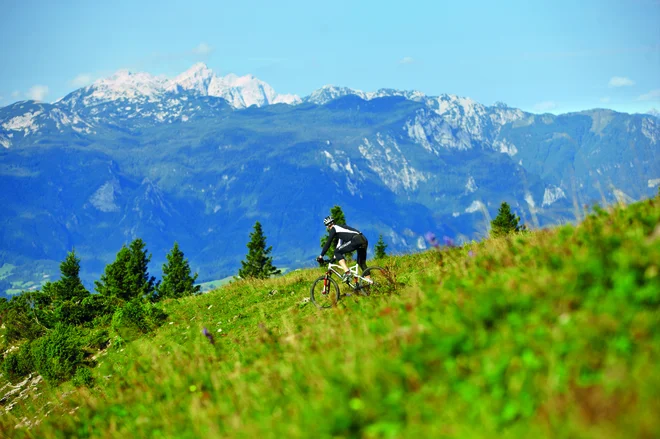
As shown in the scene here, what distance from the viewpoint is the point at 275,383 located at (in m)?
6.87

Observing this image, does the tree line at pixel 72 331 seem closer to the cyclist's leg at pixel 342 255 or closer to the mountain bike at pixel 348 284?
the mountain bike at pixel 348 284

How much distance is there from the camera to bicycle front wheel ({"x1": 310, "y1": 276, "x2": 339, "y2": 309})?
55.1 feet

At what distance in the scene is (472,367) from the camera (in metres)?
5.07

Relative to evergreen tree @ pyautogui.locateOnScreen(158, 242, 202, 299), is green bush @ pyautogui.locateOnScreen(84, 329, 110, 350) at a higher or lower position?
Result: lower

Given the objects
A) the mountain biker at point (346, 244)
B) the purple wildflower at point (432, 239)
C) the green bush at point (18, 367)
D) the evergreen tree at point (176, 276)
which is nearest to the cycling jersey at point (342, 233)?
the mountain biker at point (346, 244)

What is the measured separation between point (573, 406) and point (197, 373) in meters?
6.03

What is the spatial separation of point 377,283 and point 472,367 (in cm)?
1036

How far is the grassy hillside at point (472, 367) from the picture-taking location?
14.0ft

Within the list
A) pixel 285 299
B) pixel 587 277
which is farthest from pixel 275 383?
pixel 285 299

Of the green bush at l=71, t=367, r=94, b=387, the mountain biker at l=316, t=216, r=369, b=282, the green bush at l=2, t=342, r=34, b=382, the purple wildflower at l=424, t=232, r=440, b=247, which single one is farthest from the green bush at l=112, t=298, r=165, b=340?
the purple wildflower at l=424, t=232, r=440, b=247

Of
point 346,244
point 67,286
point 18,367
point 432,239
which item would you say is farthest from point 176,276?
point 432,239

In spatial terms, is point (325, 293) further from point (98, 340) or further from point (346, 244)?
point (98, 340)

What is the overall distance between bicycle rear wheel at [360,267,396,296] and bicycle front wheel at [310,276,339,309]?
1.08 meters

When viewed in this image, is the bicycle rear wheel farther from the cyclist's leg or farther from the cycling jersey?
the cycling jersey
